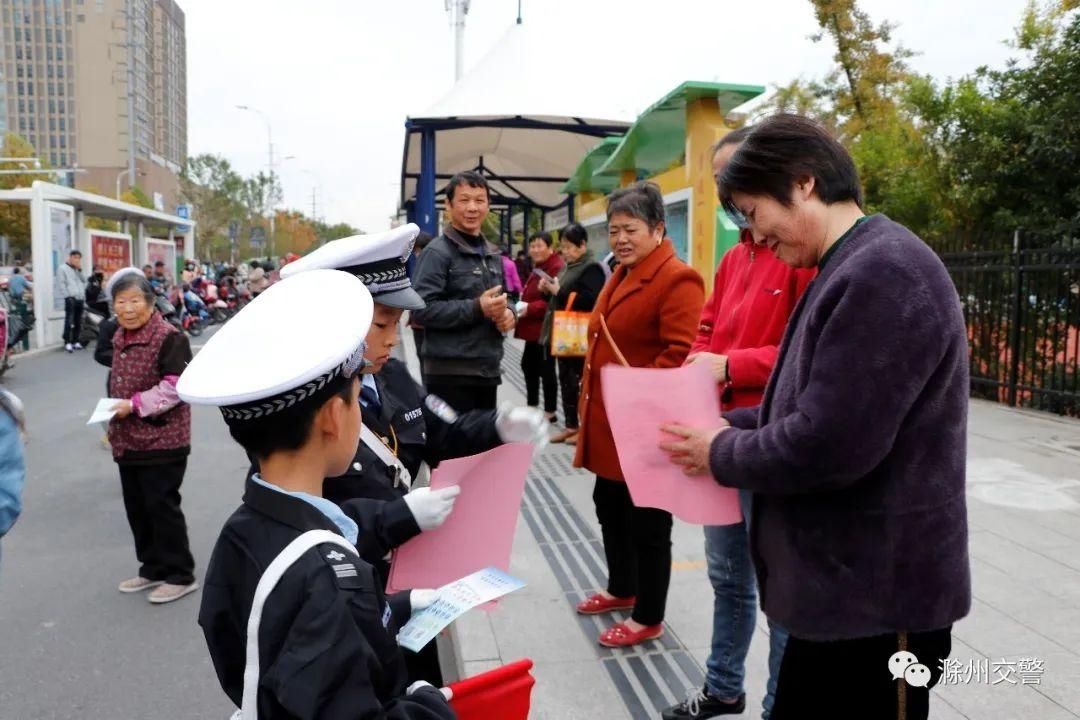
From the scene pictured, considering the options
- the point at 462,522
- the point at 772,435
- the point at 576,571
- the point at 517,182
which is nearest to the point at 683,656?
the point at 576,571

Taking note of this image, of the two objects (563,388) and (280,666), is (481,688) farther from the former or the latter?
(563,388)

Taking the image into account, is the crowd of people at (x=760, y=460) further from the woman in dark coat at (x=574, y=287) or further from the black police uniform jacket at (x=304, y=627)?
the woman in dark coat at (x=574, y=287)

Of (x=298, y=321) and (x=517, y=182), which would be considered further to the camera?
(x=517, y=182)

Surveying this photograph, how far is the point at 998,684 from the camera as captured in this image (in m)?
2.94

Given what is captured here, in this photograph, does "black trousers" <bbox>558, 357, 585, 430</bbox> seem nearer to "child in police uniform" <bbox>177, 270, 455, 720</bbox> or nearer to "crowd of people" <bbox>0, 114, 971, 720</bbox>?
"crowd of people" <bbox>0, 114, 971, 720</bbox>

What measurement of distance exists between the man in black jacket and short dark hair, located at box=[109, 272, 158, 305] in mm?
1313

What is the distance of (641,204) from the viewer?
315 centimetres

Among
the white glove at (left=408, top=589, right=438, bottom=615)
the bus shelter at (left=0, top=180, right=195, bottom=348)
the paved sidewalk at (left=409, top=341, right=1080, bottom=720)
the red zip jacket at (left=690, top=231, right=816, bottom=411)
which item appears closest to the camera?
the white glove at (left=408, top=589, right=438, bottom=615)

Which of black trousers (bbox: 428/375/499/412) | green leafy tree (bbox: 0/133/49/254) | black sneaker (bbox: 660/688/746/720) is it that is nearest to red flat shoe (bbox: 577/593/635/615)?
black sneaker (bbox: 660/688/746/720)

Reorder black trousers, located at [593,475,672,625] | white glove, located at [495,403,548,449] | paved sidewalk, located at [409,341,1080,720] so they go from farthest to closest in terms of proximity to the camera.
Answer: black trousers, located at [593,475,672,625] → paved sidewalk, located at [409,341,1080,720] → white glove, located at [495,403,548,449]

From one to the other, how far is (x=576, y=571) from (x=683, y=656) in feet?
3.49

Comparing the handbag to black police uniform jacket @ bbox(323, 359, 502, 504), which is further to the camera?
the handbag

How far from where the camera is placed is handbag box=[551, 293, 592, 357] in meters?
6.07

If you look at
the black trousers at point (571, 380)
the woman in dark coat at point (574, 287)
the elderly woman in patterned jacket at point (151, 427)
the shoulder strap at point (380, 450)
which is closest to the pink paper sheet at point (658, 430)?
the shoulder strap at point (380, 450)
